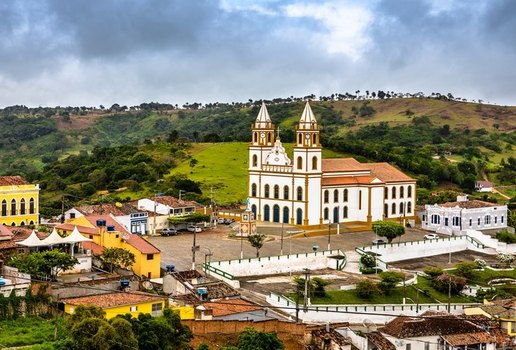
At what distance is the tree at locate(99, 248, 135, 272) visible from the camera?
34562 mm

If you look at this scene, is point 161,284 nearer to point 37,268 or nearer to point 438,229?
point 37,268

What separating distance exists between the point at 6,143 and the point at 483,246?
9465cm

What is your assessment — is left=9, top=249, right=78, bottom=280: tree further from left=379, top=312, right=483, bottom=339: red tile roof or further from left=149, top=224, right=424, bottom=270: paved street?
left=379, top=312, right=483, bottom=339: red tile roof

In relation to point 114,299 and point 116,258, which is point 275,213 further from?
point 114,299

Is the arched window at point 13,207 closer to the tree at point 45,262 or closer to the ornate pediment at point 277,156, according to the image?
the tree at point 45,262

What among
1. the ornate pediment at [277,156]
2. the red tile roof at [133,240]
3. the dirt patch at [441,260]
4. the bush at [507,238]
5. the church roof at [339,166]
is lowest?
the dirt patch at [441,260]

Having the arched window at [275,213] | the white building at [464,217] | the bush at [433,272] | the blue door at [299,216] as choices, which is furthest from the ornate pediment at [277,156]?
the bush at [433,272]

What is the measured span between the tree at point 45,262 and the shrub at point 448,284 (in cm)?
1889

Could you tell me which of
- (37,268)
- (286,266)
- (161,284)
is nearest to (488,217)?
(286,266)

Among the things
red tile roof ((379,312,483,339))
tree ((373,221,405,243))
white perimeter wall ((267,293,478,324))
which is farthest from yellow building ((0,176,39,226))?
red tile roof ((379,312,483,339))

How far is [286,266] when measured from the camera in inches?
1604

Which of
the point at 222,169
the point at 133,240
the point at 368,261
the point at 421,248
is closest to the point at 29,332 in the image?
the point at 133,240

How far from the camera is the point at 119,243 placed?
37.0 metres

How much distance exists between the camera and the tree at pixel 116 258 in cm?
3456
